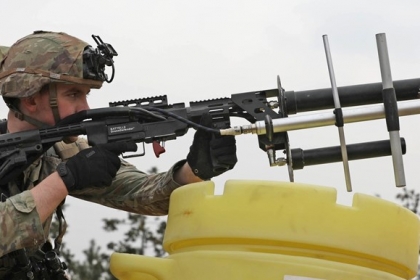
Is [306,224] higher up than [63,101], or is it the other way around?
[63,101]

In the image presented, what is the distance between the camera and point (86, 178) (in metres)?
4.68

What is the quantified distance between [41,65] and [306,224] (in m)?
2.38

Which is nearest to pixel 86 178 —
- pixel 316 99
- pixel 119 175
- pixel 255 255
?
pixel 119 175

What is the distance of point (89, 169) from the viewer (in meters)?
4.68

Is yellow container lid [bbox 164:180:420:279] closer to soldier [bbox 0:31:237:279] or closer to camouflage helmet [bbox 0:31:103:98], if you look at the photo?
soldier [bbox 0:31:237:279]

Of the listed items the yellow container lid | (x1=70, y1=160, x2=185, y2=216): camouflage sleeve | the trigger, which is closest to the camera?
the yellow container lid

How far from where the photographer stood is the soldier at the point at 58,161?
15.3 feet

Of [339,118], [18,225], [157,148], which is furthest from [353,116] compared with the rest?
[18,225]

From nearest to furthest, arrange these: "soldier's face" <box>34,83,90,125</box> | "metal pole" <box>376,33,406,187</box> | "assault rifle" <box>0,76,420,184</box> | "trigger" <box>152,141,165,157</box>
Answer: "metal pole" <box>376,33,406,187</box> < "assault rifle" <box>0,76,420,184</box> < "trigger" <box>152,141,165,157</box> < "soldier's face" <box>34,83,90,125</box>

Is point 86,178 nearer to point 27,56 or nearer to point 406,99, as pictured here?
point 27,56

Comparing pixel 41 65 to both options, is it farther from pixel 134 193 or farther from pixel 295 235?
pixel 295 235

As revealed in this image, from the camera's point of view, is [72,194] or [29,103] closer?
[29,103]

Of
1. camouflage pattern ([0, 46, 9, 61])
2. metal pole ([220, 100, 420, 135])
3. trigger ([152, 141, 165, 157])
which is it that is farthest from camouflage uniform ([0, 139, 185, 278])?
metal pole ([220, 100, 420, 135])

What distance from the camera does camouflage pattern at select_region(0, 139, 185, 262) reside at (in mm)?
4648
